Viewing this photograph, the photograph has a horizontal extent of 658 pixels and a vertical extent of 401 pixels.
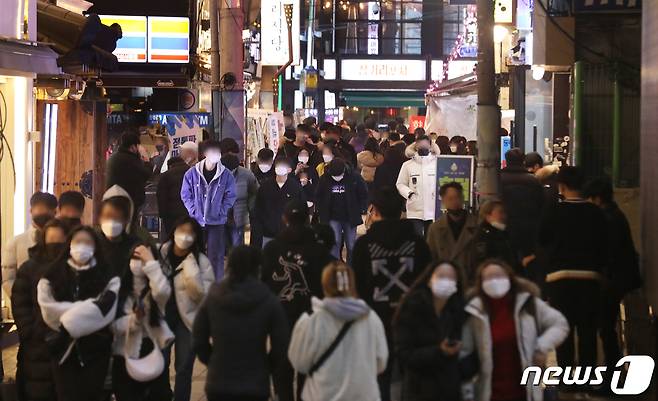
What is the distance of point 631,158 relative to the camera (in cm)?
1532

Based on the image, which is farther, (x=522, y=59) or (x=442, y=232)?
(x=522, y=59)

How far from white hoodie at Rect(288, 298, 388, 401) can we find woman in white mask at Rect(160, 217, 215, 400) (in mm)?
1963

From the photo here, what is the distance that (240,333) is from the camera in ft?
23.4

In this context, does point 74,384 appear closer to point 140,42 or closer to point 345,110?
point 140,42

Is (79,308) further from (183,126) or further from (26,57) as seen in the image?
(183,126)

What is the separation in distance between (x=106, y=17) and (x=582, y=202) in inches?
795

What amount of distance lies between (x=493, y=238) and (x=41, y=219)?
3716 mm

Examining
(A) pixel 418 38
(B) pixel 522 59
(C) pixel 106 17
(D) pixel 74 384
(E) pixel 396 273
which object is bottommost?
(D) pixel 74 384

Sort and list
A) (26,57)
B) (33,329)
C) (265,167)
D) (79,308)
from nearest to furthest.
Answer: (79,308) < (33,329) < (26,57) < (265,167)

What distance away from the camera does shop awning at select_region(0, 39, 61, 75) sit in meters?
11.9

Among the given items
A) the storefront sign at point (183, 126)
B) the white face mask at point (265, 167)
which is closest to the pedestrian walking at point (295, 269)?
the white face mask at point (265, 167)

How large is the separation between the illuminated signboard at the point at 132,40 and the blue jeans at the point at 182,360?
1996 cm

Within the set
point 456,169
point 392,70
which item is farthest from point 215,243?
point 392,70

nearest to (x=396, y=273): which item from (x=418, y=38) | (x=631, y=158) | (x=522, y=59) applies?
(x=631, y=158)
